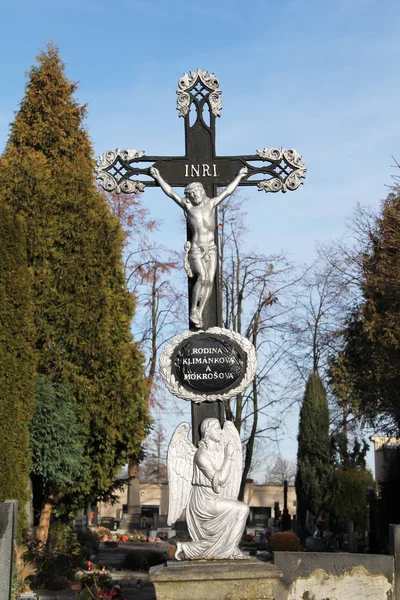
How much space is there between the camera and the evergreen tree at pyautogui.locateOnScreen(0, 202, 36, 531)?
13.8 metres

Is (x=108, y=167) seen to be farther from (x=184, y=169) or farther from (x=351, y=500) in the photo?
(x=351, y=500)

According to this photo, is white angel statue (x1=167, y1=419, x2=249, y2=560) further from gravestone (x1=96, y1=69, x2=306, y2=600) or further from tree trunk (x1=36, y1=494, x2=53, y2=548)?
tree trunk (x1=36, y1=494, x2=53, y2=548)

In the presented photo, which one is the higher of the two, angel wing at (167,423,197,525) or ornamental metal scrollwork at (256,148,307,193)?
ornamental metal scrollwork at (256,148,307,193)

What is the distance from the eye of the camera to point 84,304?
17031 mm

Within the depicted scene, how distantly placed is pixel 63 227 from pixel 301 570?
10.8 metres

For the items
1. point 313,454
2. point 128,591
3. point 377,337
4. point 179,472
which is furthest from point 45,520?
point 313,454

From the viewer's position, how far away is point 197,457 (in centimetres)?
694

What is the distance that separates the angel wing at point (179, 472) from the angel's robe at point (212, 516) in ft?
0.25

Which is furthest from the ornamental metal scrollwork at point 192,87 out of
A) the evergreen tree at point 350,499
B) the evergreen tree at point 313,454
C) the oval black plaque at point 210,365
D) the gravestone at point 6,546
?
the evergreen tree at point 313,454

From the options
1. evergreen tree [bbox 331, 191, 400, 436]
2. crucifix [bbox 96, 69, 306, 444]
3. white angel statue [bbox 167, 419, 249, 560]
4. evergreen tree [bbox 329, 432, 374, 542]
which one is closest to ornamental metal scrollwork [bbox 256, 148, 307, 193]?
crucifix [bbox 96, 69, 306, 444]

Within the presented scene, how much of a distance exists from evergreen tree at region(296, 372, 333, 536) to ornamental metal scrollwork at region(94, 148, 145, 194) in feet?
67.8

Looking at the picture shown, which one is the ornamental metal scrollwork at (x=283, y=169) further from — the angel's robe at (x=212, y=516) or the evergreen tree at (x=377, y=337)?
the evergreen tree at (x=377, y=337)

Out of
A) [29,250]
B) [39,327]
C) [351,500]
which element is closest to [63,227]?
[29,250]

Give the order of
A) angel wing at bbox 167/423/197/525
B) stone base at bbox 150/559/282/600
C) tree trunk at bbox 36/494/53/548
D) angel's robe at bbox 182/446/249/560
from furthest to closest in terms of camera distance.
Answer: tree trunk at bbox 36/494/53/548 → angel wing at bbox 167/423/197/525 → angel's robe at bbox 182/446/249/560 → stone base at bbox 150/559/282/600
